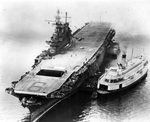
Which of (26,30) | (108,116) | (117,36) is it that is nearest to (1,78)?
(108,116)

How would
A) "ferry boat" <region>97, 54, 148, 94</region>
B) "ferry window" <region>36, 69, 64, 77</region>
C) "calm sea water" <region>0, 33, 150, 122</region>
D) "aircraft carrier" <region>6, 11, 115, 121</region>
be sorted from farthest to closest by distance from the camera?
"ferry boat" <region>97, 54, 148, 94</region>
"ferry window" <region>36, 69, 64, 77</region>
"calm sea water" <region>0, 33, 150, 122</region>
"aircraft carrier" <region>6, 11, 115, 121</region>

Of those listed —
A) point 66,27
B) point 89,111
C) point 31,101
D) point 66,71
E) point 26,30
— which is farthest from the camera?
point 26,30

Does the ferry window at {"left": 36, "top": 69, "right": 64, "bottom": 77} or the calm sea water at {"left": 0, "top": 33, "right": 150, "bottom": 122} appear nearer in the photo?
the calm sea water at {"left": 0, "top": 33, "right": 150, "bottom": 122}

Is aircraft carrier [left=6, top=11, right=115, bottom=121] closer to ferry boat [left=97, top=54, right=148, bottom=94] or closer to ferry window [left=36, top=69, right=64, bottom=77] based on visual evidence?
ferry window [left=36, top=69, right=64, bottom=77]

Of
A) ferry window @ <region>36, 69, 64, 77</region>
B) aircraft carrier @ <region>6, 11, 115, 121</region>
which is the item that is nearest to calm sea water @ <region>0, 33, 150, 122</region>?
aircraft carrier @ <region>6, 11, 115, 121</region>

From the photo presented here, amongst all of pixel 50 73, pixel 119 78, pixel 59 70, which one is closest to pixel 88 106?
pixel 59 70

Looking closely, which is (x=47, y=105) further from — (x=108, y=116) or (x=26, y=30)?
(x=26, y=30)
